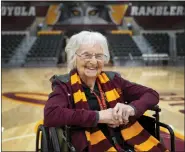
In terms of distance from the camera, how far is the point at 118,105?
1.49m

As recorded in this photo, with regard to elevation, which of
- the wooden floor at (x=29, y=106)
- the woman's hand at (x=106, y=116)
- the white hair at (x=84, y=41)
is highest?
the white hair at (x=84, y=41)

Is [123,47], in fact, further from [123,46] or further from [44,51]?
[44,51]

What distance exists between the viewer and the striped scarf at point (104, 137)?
1.54 metres

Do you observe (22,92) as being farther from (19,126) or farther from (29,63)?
(29,63)

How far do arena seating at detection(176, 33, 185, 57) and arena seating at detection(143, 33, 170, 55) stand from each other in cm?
42

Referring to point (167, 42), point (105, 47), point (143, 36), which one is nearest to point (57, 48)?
point (143, 36)

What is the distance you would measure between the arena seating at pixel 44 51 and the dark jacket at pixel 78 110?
33.2 feet

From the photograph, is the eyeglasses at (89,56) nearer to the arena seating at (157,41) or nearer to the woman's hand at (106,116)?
the woman's hand at (106,116)

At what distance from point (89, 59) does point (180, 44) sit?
11.3m

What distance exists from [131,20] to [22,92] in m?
6.11

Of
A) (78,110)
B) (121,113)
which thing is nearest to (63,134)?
(78,110)

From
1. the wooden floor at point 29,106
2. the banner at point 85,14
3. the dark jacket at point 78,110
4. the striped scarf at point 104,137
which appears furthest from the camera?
the banner at point 85,14

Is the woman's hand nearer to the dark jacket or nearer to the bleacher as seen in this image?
the dark jacket

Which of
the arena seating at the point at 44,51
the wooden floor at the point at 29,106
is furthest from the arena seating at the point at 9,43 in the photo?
the wooden floor at the point at 29,106
